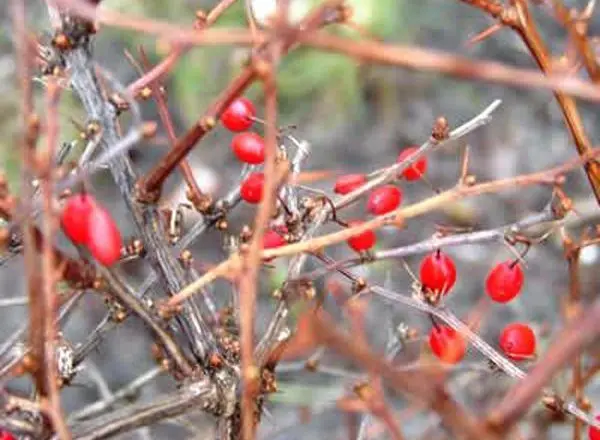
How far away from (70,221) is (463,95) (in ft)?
6.82

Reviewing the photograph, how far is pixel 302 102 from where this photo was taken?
271cm

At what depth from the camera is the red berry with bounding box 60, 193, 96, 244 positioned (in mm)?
830

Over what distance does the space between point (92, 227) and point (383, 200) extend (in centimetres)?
35

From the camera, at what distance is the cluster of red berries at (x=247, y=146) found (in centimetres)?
103

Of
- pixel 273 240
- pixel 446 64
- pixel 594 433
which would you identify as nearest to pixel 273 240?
pixel 273 240

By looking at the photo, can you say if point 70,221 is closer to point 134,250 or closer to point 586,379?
point 134,250

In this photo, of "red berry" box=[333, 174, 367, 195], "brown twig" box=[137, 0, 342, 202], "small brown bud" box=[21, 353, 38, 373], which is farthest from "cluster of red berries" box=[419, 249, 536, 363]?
"small brown bud" box=[21, 353, 38, 373]

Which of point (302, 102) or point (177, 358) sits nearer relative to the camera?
point (177, 358)

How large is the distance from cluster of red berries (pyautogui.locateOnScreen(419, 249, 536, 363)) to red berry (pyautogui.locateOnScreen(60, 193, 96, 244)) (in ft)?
1.04

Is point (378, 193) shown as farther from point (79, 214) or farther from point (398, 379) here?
point (398, 379)

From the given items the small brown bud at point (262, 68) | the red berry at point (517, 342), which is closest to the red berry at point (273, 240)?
the red berry at point (517, 342)

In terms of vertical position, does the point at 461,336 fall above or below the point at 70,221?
below

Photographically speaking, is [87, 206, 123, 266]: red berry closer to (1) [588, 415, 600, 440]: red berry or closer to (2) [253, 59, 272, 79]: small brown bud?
(2) [253, 59, 272, 79]: small brown bud

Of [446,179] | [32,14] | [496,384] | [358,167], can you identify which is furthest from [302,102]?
[496,384]
